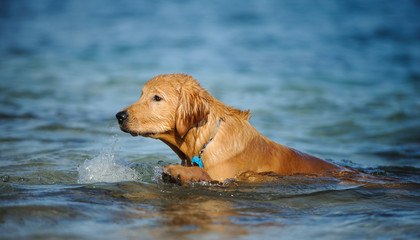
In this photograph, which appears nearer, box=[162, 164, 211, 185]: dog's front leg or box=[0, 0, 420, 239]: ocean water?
box=[0, 0, 420, 239]: ocean water

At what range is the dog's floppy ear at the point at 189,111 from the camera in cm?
625

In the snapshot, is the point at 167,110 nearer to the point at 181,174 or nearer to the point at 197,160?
the point at 197,160

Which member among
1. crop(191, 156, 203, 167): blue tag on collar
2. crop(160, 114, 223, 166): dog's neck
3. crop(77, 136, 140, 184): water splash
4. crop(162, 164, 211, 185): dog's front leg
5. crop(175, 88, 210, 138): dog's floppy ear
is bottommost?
crop(77, 136, 140, 184): water splash

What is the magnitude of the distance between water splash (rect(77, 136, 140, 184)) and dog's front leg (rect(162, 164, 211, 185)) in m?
1.13

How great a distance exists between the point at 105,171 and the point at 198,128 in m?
1.64

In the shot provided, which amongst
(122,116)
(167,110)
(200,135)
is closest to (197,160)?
(200,135)

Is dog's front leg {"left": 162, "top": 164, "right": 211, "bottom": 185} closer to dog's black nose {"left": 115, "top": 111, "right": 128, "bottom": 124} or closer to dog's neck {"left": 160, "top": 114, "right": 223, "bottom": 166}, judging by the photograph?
dog's neck {"left": 160, "top": 114, "right": 223, "bottom": 166}

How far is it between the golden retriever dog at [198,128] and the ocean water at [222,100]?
288mm

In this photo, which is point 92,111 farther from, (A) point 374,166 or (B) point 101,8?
(B) point 101,8

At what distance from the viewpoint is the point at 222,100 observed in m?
15.6

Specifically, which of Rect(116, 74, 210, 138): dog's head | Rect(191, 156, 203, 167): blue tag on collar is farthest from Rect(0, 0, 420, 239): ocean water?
Rect(116, 74, 210, 138): dog's head

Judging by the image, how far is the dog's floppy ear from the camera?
6254 mm

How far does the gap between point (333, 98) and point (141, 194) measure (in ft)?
36.9

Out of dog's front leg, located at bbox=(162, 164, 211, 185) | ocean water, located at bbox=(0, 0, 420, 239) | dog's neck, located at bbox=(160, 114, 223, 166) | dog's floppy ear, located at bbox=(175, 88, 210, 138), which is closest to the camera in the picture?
ocean water, located at bbox=(0, 0, 420, 239)
